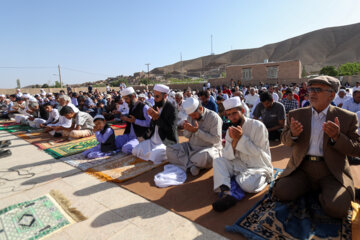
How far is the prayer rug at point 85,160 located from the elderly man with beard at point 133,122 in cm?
24

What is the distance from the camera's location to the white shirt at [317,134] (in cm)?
208

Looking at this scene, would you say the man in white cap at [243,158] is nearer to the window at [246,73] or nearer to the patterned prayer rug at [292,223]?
the patterned prayer rug at [292,223]

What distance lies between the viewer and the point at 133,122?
4.32 meters

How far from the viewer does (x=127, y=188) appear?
293cm

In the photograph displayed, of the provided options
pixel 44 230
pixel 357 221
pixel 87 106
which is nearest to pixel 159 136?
pixel 44 230

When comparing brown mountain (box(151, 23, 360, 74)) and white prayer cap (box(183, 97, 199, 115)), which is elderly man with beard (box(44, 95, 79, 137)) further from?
brown mountain (box(151, 23, 360, 74))

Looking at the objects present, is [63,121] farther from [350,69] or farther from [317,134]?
[350,69]

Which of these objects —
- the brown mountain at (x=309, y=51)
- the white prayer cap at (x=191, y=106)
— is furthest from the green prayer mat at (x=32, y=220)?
the brown mountain at (x=309, y=51)

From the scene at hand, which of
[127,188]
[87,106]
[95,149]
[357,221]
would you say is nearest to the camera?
[357,221]

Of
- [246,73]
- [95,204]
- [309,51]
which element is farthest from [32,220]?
[309,51]

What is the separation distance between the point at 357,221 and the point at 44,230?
2994 millimetres

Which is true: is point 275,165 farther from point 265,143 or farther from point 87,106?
point 87,106

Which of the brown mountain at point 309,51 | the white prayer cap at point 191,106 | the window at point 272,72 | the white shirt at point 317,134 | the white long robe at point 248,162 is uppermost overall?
the brown mountain at point 309,51

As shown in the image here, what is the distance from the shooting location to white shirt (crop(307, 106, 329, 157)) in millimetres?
2084
